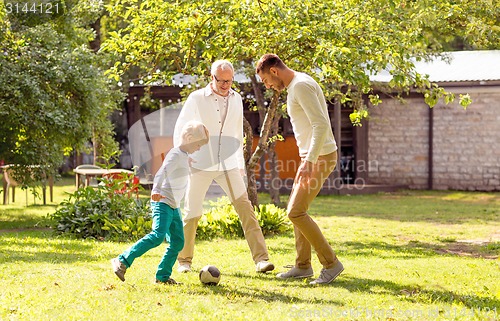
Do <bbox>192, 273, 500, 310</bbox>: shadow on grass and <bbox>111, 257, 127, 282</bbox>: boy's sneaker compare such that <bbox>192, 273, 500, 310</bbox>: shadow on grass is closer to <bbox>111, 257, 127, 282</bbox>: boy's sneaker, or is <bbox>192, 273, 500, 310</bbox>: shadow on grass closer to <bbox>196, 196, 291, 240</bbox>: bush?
<bbox>111, 257, 127, 282</bbox>: boy's sneaker

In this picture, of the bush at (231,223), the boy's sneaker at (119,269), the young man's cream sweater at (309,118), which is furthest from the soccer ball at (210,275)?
the bush at (231,223)

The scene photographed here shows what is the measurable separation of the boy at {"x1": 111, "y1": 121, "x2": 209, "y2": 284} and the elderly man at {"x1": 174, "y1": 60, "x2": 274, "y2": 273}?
709mm

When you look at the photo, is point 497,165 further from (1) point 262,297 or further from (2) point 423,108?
(1) point 262,297

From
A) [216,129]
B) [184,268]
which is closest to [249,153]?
[216,129]

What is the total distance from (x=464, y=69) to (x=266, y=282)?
16670 mm

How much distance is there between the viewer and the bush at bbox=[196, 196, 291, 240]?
34.4 ft

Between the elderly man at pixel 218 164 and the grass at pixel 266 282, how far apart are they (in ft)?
1.16

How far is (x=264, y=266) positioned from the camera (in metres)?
7.23

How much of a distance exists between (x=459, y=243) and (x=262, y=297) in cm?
535

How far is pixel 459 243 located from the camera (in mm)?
10750

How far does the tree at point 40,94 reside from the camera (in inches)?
472

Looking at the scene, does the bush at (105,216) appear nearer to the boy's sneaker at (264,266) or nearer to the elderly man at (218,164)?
the elderly man at (218,164)

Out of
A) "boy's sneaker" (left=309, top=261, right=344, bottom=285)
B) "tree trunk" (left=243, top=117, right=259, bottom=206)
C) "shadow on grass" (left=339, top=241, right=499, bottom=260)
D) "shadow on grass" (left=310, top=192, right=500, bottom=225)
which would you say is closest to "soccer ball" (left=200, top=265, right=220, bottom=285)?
"boy's sneaker" (left=309, top=261, right=344, bottom=285)

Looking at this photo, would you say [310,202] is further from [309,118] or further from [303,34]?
[303,34]
